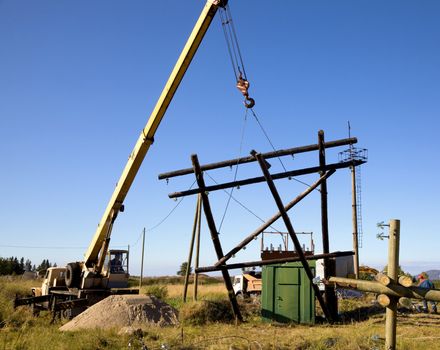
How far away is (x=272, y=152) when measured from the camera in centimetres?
1569

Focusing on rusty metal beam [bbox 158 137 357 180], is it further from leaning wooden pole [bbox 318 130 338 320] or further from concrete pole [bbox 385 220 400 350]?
concrete pole [bbox 385 220 400 350]

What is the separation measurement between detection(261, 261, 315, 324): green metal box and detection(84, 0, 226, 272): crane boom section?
6.70m

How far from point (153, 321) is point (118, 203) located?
17.6 feet

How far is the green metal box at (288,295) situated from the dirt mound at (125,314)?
3609 millimetres

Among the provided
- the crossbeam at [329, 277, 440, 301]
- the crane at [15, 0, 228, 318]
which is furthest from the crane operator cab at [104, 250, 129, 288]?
the crossbeam at [329, 277, 440, 301]

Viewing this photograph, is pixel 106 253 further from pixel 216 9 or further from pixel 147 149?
pixel 216 9

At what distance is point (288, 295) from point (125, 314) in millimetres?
5978

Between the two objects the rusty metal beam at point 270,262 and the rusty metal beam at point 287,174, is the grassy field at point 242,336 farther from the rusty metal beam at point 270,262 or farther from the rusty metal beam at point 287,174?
the rusty metal beam at point 287,174

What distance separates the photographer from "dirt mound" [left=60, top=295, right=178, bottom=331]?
15.4 m

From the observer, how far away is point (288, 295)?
16938 mm

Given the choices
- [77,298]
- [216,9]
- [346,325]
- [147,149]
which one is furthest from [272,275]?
[216,9]

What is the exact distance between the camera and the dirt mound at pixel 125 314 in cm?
1538

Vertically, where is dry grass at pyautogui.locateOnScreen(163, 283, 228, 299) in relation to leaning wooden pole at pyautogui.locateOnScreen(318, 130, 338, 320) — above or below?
below

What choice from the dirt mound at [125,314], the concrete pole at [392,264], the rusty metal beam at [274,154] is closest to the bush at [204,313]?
the dirt mound at [125,314]
